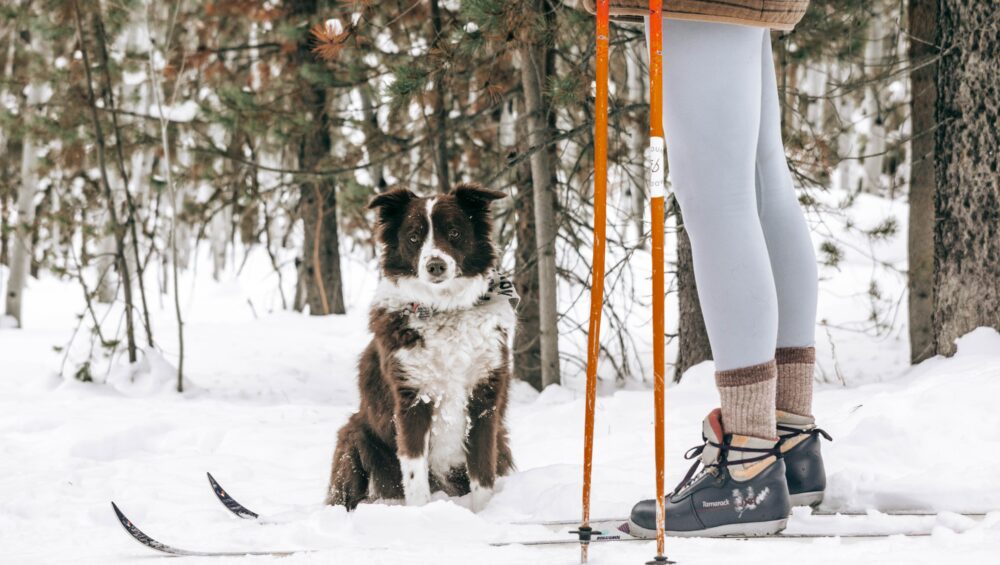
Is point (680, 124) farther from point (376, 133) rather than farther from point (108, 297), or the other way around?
point (108, 297)

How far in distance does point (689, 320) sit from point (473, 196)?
2.90 meters

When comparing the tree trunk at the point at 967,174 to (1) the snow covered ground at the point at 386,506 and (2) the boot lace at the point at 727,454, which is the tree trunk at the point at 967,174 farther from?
(2) the boot lace at the point at 727,454

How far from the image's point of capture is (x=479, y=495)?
3250mm

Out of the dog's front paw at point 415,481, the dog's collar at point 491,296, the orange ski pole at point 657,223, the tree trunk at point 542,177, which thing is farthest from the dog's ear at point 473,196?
the tree trunk at point 542,177

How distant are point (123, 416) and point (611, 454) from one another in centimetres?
364

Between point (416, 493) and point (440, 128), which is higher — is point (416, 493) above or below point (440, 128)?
below

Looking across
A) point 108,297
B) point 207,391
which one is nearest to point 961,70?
point 207,391

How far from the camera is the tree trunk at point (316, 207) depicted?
912 centimetres

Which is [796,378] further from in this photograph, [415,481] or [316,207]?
[316,207]

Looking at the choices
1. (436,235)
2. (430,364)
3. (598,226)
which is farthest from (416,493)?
(598,226)

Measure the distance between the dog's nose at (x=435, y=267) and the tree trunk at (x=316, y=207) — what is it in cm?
516

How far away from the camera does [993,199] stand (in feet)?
13.6

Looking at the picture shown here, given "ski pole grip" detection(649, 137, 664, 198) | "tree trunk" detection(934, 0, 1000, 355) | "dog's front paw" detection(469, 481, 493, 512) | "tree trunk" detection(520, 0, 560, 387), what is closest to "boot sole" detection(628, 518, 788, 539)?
"ski pole grip" detection(649, 137, 664, 198)

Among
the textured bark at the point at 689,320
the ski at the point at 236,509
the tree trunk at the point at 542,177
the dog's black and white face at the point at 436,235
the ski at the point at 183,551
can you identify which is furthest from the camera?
the tree trunk at the point at 542,177
